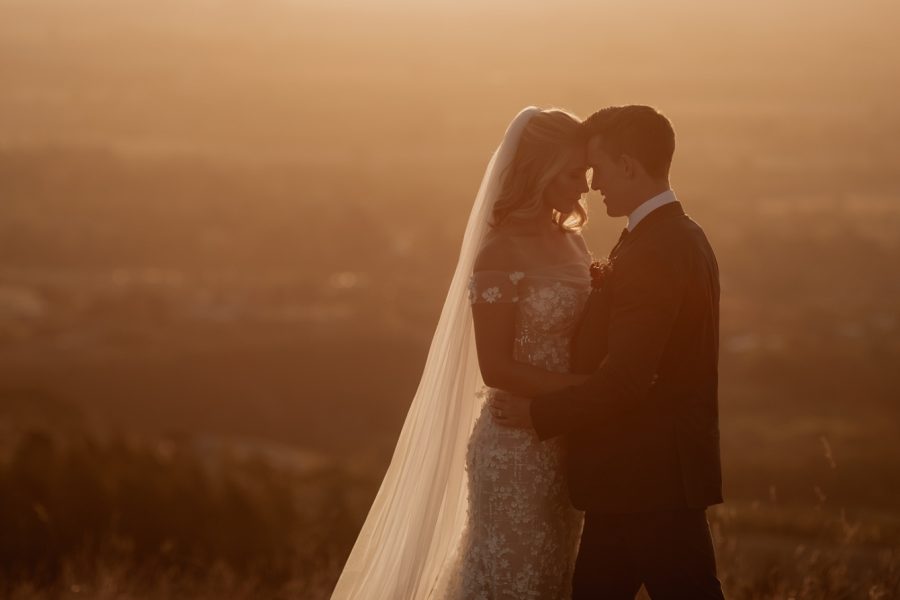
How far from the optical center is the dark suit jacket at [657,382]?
A: 333 centimetres

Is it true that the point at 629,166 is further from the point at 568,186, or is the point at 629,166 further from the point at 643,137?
the point at 568,186

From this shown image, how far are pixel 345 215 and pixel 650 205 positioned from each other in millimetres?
85935

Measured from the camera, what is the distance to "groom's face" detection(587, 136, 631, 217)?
3.60 m

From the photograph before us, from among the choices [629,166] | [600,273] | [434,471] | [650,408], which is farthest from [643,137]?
[434,471]

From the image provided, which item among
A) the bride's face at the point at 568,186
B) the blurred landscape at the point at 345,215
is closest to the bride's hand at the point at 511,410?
the bride's face at the point at 568,186

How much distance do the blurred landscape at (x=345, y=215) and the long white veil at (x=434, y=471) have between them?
23.2ft

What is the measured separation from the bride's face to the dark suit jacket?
60 cm

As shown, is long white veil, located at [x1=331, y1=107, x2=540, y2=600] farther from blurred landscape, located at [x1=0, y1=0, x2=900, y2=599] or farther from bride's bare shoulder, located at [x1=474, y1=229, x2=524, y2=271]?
blurred landscape, located at [x1=0, y1=0, x2=900, y2=599]

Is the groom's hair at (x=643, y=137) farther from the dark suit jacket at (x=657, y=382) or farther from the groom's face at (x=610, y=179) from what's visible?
Answer: the dark suit jacket at (x=657, y=382)

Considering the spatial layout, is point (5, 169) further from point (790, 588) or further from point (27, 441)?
point (790, 588)

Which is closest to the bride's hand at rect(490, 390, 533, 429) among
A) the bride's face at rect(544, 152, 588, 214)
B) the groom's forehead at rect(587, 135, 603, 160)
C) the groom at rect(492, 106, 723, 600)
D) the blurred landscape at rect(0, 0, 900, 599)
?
the groom at rect(492, 106, 723, 600)

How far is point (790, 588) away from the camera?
4.88 m

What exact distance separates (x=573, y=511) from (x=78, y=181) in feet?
310

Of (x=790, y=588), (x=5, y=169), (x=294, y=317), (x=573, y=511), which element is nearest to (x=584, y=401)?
(x=573, y=511)
